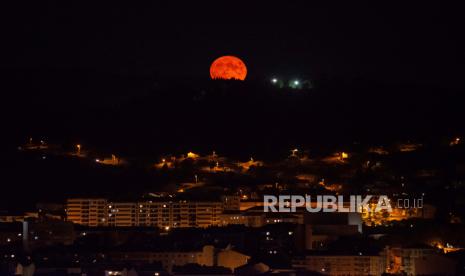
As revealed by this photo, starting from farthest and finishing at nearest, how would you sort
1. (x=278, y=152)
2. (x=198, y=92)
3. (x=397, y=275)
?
1. (x=198, y=92)
2. (x=278, y=152)
3. (x=397, y=275)

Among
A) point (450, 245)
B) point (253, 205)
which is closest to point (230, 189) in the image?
point (253, 205)

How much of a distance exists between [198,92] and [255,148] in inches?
463

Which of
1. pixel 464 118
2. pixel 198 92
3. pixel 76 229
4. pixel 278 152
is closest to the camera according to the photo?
pixel 76 229

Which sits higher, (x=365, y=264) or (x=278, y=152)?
(x=278, y=152)

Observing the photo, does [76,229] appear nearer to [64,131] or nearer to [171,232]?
[171,232]

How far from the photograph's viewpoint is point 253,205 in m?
44.7

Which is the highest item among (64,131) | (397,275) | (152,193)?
(64,131)

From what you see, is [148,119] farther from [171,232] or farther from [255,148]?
[171,232]

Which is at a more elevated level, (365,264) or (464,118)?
(464,118)

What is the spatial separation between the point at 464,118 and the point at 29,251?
34.2 metres

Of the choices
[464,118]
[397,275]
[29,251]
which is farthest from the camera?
[464,118]

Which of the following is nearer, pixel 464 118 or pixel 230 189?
pixel 230 189

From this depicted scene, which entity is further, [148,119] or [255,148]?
[148,119]

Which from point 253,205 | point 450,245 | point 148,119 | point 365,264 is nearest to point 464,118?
point 148,119
